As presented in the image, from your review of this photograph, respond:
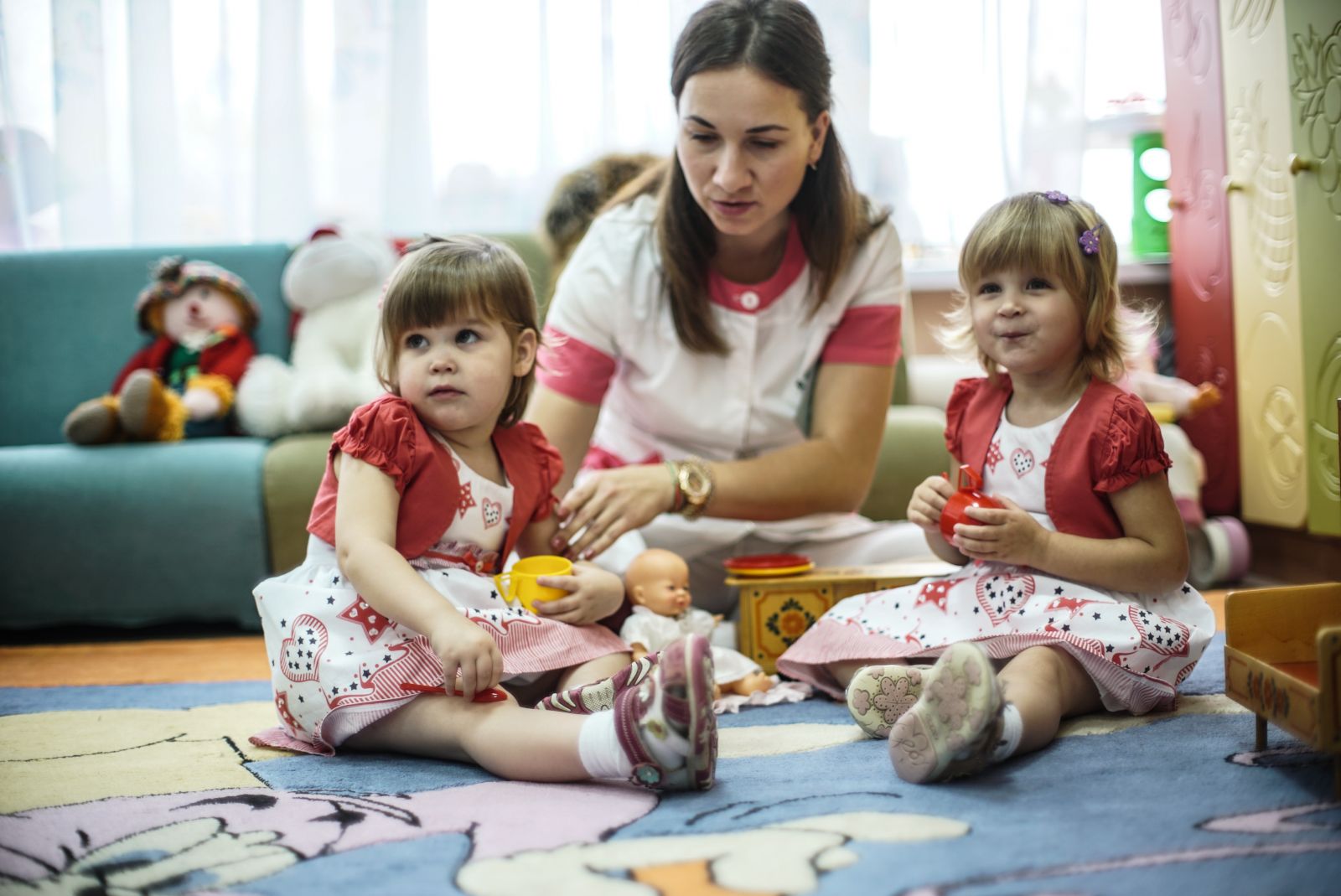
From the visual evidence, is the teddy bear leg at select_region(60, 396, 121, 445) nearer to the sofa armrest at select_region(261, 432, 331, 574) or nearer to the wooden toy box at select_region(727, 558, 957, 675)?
the sofa armrest at select_region(261, 432, 331, 574)

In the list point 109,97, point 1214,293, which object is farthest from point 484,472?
point 109,97

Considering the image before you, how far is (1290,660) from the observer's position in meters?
1.06

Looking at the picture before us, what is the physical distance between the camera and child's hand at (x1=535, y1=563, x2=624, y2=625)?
3.93 ft

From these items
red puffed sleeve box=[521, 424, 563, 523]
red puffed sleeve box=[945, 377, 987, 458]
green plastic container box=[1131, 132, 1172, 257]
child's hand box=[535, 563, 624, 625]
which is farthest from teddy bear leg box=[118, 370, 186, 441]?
green plastic container box=[1131, 132, 1172, 257]

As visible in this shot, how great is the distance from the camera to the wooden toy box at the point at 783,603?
146cm

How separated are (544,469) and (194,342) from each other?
4.72ft

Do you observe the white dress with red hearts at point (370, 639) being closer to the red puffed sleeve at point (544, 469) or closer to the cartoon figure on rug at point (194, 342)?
the red puffed sleeve at point (544, 469)

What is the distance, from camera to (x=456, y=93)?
2.85m

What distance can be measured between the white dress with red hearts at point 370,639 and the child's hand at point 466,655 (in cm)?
8

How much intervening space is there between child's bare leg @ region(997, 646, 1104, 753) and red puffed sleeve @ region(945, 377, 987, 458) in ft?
0.96

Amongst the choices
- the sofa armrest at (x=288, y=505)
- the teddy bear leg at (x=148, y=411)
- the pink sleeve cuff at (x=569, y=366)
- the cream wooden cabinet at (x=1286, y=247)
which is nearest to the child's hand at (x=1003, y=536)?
the pink sleeve cuff at (x=569, y=366)

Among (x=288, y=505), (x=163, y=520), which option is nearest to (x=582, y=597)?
(x=288, y=505)

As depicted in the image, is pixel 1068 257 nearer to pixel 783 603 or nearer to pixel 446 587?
pixel 783 603

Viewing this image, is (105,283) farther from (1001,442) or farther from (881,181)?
(1001,442)
